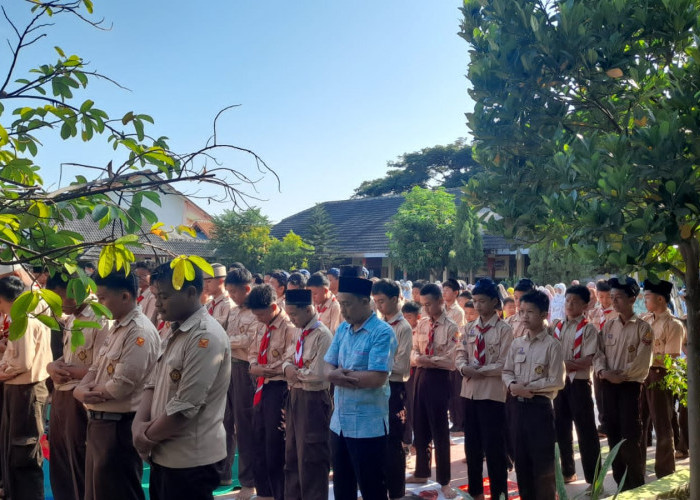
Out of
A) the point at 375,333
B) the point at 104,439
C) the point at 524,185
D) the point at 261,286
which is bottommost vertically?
the point at 104,439

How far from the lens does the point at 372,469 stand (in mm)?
4016

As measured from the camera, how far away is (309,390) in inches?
204

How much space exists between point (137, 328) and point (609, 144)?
3134mm

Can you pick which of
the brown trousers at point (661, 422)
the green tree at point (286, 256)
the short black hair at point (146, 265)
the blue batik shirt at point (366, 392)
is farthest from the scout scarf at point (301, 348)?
the green tree at point (286, 256)

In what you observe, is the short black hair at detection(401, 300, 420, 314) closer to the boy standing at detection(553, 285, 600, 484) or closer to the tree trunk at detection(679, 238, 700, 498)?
the boy standing at detection(553, 285, 600, 484)

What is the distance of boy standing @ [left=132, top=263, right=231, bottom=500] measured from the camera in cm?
332

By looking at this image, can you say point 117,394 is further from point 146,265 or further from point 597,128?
point 146,265

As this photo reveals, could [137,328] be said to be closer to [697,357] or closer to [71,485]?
[71,485]

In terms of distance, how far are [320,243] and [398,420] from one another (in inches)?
934

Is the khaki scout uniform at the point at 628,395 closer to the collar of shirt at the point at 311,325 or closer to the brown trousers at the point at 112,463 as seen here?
the collar of shirt at the point at 311,325

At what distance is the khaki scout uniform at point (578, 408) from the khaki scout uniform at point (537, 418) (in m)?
1.18

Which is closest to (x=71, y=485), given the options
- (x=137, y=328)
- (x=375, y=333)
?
(x=137, y=328)

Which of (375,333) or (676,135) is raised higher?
(676,135)

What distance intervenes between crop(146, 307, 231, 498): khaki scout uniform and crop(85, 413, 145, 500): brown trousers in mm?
537
